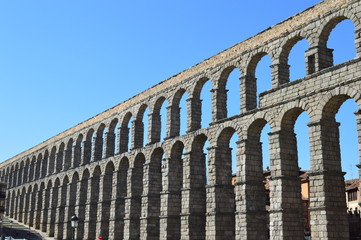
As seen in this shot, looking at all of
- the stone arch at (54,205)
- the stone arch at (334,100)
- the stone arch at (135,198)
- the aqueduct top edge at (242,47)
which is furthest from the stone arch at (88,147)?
the stone arch at (334,100)

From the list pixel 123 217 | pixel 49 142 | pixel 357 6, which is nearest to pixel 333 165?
pixel 357 6

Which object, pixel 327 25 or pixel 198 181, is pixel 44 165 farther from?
pixel 327 25

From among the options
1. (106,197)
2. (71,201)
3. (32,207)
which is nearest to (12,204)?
(32,207)

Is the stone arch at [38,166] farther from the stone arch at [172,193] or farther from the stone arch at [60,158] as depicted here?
the stone arch at [172,193]

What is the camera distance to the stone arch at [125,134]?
44.1m

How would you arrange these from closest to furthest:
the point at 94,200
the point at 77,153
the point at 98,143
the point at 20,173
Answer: the point at 94,200
the point at 98,143
the point at 77,153
the point at 20,173

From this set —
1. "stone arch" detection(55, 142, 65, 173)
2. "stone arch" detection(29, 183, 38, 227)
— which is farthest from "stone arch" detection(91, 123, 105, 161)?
"stone arch" detection(29, 183, 38, 227)

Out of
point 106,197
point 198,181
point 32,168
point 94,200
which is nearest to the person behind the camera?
point 198,181

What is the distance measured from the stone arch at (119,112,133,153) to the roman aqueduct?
3.8 inches

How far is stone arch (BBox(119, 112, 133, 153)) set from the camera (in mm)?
44125

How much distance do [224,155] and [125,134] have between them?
50.0ft

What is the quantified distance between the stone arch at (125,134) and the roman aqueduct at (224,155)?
10 cm

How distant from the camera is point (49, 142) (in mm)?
61969

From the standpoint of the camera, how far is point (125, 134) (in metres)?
44.6
